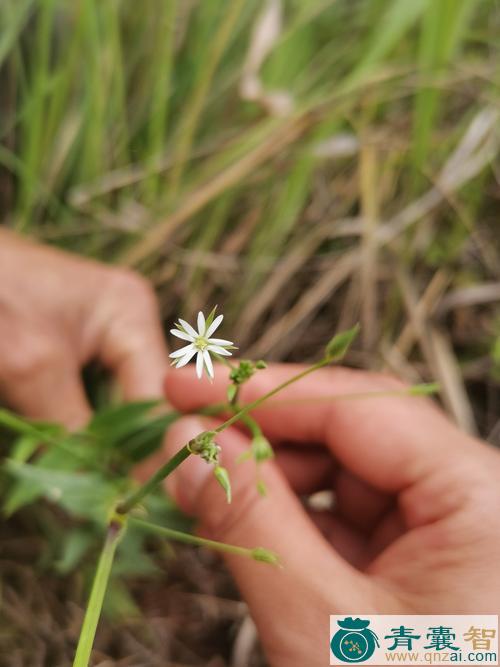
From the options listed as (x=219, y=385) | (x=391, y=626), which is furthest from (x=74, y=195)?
(x=391, y=626)

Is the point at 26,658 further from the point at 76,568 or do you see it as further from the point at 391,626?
the point at 391,626

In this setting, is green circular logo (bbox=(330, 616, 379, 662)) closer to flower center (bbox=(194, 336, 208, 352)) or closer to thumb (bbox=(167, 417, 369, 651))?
thumb (bbox=(167, 417, 369, 651))

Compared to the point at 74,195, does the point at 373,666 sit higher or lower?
lower

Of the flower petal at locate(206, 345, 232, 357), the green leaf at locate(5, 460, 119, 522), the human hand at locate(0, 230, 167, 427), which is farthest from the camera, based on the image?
the human hand at locate(0, 230, 167, 427)

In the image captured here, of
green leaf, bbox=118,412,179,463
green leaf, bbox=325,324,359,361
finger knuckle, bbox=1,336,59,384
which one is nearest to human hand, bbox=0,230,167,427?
finger knuckle, bbox=1,336,59,384

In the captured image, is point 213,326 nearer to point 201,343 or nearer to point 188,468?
point 201,343
